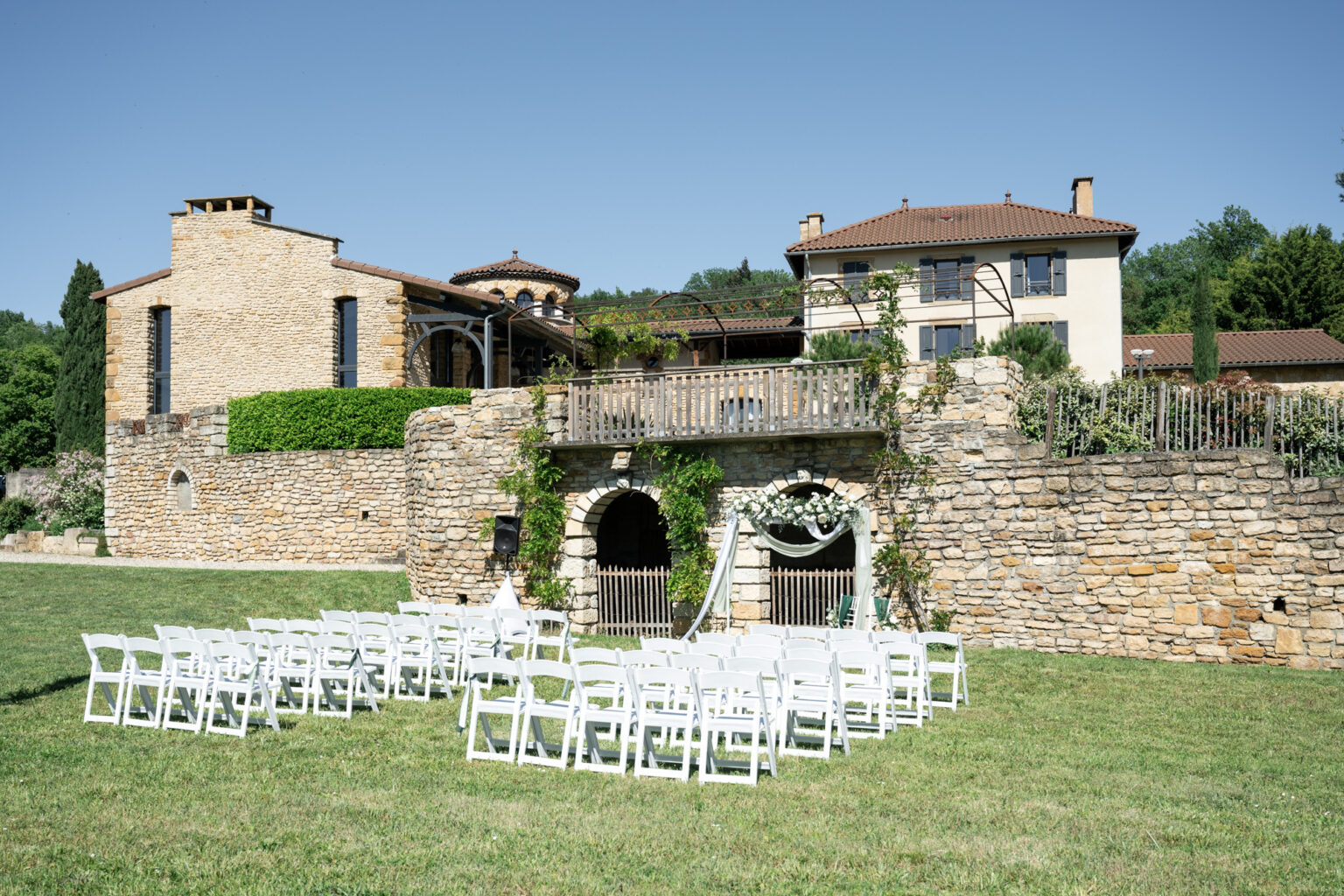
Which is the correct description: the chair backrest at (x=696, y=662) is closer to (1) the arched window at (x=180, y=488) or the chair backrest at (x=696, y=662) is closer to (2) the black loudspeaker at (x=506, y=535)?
(2) the black loudspeaker at (x=506, y=535)

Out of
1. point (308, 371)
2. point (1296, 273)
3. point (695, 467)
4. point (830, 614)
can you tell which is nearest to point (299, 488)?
point (308, 371)

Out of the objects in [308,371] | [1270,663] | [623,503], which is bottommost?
[1270,663]

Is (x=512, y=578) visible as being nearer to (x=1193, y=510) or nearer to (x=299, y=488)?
(x=299, y=488)

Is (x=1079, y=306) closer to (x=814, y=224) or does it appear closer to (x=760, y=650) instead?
(x=814, y=224)

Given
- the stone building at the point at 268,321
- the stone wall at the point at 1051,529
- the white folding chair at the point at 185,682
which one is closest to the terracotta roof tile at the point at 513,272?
the stone building at the point at 268,321

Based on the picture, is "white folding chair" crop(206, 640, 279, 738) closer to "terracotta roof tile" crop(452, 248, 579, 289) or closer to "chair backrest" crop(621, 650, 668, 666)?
"chair backrest" crop(621, 650, 668, 666)

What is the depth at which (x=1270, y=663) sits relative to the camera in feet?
42.6

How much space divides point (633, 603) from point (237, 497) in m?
10.4

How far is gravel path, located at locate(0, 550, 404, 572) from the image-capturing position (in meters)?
20.0

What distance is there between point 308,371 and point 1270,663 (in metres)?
19.4

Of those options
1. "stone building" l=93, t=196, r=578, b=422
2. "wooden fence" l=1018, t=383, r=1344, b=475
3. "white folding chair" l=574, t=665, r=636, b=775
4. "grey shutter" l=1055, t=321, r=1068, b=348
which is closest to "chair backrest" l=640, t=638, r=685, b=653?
"white folding chair" l=574, t=665, r=636, b=775

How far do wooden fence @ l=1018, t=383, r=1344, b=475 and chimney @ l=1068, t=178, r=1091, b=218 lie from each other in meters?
20.3

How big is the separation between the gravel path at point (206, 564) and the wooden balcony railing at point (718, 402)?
5810 millimetres

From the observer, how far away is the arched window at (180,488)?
76.1 feet
